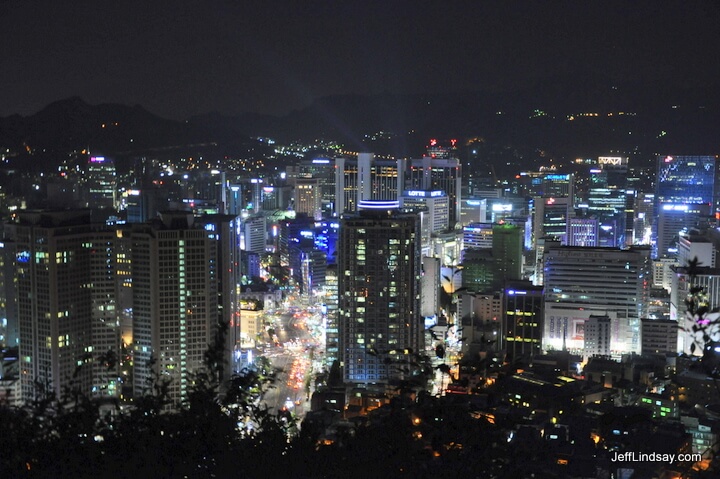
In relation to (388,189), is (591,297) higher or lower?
lower

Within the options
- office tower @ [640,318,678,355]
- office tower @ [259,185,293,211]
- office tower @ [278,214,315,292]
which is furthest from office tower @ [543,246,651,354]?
office tower @ [259,185,293,211]

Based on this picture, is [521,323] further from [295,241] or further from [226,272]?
[295,241]

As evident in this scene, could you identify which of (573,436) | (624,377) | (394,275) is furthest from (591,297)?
(573,436)

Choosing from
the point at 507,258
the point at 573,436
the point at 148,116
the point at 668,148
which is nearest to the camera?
the point at 573,436

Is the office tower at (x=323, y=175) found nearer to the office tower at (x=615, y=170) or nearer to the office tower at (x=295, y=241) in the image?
the office tower at (x=295, y=241)

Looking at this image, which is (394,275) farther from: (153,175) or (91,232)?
(153,175)

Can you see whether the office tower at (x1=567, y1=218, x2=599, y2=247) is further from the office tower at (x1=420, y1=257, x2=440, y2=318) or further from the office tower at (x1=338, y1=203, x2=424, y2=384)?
the office tower at (x1=338, y1=203, x2=424, y2=384)

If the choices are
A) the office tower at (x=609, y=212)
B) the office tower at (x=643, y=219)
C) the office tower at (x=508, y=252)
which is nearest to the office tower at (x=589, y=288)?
the office tower at (x=508, y=252)
